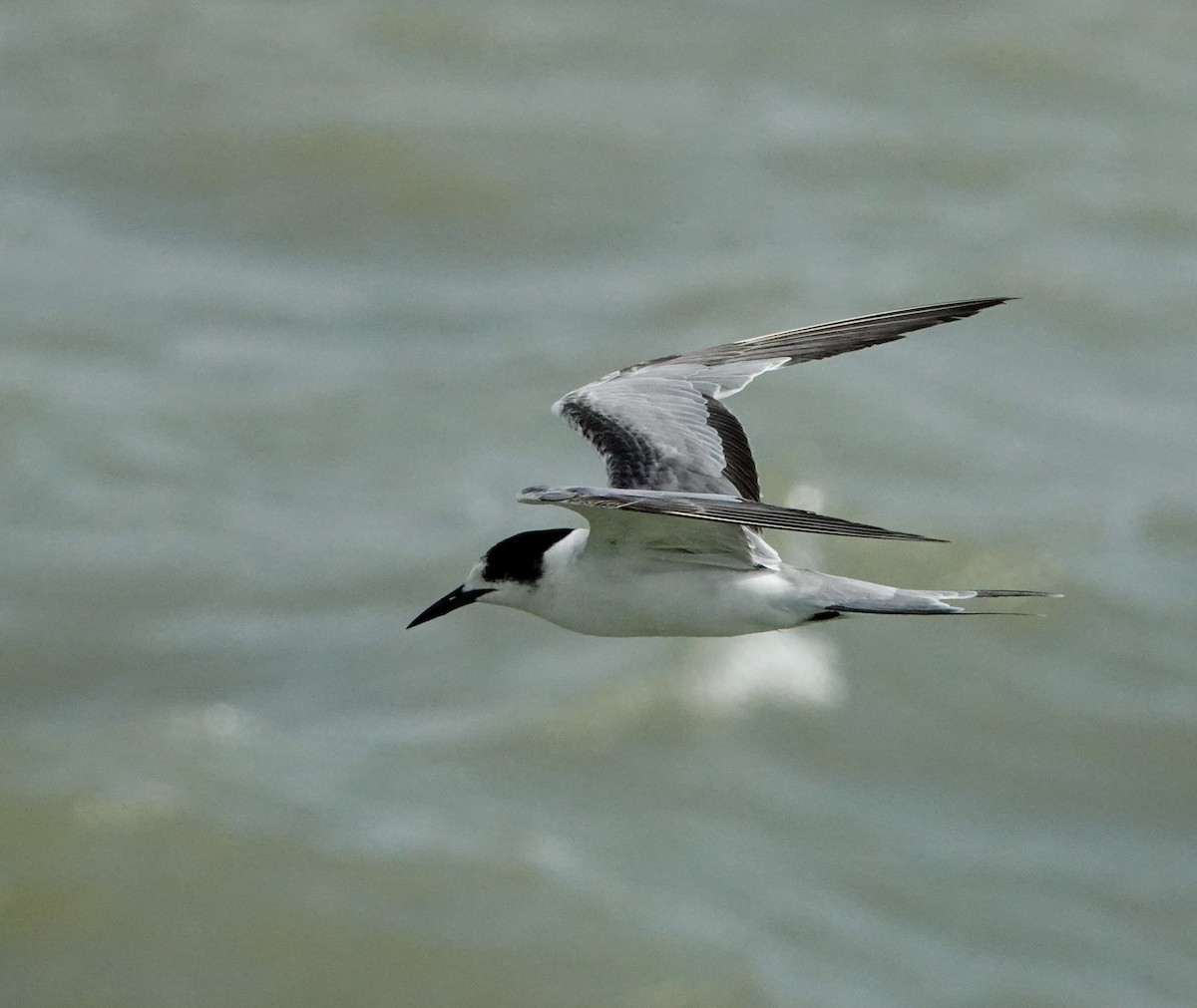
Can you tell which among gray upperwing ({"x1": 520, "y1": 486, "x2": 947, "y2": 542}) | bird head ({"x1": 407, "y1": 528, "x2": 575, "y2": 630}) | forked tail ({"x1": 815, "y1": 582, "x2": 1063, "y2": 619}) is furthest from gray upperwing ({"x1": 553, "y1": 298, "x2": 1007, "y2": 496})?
gray upperwing ({"x1": 520, "y1": 486, "x2": 947, "y2": 542})

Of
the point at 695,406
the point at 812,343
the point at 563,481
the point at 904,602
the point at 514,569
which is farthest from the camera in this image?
the point at 563,481

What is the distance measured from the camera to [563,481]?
49.8 feet

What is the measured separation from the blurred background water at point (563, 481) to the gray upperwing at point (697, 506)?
4.16m

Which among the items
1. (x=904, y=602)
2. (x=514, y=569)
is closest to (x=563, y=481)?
(x=514, y=569)

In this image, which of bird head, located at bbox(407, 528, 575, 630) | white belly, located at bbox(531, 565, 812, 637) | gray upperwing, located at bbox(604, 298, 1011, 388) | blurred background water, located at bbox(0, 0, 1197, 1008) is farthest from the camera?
blurred background water, located at bbox(0, 0, 1197, 1008)

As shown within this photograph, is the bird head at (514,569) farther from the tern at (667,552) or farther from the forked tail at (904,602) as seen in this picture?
the forked tail at (904,602)

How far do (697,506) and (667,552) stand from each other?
1168 millimetres

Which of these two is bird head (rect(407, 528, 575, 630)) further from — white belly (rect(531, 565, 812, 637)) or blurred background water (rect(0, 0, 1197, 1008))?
blurred background water (rect(0, 0, 1197, 1008))

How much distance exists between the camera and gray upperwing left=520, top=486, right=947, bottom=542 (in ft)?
25.0

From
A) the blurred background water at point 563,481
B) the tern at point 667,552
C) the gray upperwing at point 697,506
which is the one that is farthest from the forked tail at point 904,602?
the blurred background water at point 563,481

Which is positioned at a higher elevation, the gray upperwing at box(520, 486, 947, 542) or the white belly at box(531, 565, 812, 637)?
the gray upperwing at box(520, 486, 947, 542)

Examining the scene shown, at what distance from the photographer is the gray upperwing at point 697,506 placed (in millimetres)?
7621

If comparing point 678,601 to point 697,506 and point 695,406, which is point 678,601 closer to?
point 697,506

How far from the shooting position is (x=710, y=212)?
19391 millimetres
